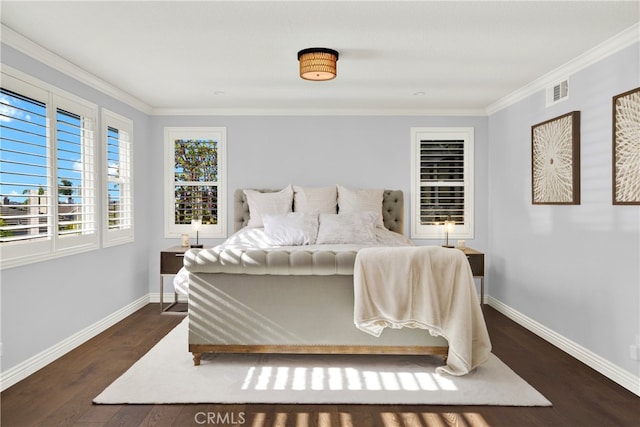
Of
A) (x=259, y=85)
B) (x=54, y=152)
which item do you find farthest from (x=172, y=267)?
(x=259, y=85)

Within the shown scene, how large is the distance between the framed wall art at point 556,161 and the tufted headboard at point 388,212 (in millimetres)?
1561

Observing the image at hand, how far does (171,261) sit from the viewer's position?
491cm

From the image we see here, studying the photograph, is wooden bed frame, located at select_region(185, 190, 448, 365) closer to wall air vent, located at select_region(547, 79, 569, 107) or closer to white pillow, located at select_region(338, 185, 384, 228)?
white pillow, located at select_region(338, 185, 384, 228)

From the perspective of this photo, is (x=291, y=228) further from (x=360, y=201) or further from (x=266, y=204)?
(x=360, y=201)

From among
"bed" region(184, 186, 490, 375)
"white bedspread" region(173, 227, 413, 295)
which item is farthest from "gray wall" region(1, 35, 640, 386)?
→ "bed" region(184, 186, 490, 375)

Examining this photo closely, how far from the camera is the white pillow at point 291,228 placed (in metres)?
4.43

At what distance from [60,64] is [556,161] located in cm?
432

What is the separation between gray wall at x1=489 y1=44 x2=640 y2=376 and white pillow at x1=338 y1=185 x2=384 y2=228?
1452 millimetres

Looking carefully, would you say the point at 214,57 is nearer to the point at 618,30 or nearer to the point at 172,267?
the point at 172,267

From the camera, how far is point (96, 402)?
2.66m

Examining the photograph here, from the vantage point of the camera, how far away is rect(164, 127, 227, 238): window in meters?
5.48

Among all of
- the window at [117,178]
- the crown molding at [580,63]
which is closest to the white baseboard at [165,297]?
the window at [117,178]

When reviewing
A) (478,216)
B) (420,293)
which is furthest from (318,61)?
(478,216)

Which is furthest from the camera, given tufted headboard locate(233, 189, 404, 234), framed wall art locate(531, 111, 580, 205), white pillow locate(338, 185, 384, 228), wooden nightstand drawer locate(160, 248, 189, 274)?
tufted headboard locate(233, 189, 404, 234)
